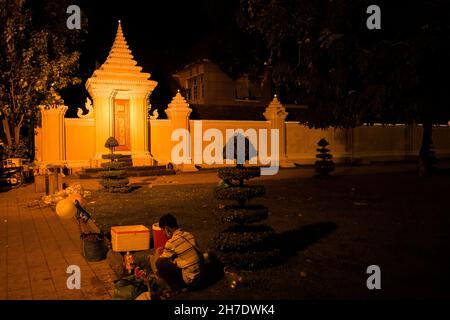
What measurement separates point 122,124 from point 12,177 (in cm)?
578

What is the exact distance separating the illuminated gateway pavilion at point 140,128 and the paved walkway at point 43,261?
9163 millimetres

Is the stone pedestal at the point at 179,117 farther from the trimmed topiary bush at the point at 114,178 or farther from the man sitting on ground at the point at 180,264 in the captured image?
the man sitting on ground at the point at 180,264

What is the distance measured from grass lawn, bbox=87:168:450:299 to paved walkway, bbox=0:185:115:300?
1083mm

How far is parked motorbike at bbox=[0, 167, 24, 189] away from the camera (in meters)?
17.5

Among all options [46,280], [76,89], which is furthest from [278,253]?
[76,89]

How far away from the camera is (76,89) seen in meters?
28.1

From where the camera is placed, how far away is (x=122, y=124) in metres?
21.6

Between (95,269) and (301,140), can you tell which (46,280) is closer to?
(95,269)

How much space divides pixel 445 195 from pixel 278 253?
30.6 feet

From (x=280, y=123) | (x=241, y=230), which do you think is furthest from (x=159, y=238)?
(x=280, y=123)

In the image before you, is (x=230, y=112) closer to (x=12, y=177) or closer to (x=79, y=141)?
(x=79, y=141)

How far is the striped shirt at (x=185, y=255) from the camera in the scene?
549cm

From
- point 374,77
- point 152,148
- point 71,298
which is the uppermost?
point 374,77

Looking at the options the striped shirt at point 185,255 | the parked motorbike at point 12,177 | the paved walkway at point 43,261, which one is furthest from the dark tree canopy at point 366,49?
the parked motorbike at point 12,177
